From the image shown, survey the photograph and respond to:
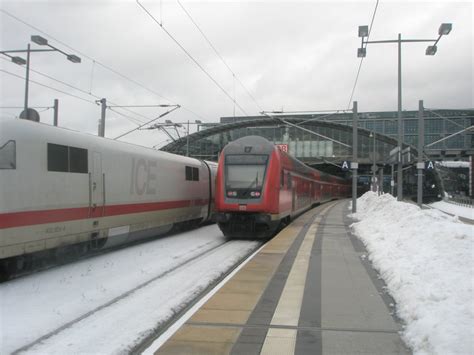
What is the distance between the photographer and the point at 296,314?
635 centimetres

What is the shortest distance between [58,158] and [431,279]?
23.4 feet

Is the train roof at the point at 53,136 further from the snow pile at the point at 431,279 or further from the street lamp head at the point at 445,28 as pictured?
the street lamp head at the point at 445,28

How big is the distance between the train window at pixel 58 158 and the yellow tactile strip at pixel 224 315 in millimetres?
4121

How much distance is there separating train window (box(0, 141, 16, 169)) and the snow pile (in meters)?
6.64

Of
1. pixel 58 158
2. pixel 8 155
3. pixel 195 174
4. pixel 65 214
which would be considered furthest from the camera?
pixel 195 174

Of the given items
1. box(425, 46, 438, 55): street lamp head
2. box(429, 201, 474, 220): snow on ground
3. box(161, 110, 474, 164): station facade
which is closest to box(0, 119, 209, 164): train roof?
box(425, 46, 438, 55): street lamp head

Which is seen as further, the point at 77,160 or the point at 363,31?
the point at 363,31

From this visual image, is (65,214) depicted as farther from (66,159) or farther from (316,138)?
(316,138)

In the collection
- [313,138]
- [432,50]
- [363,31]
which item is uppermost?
[313,138]

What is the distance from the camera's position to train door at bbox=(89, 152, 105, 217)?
10781mm

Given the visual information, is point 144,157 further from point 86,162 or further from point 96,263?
point 96,263

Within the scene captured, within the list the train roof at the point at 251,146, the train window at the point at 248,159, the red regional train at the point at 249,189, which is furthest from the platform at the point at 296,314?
the train roof at the point at 251,146

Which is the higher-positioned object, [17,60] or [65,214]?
[17,60]

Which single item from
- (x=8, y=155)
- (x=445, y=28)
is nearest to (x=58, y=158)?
(x=8, y=155)
